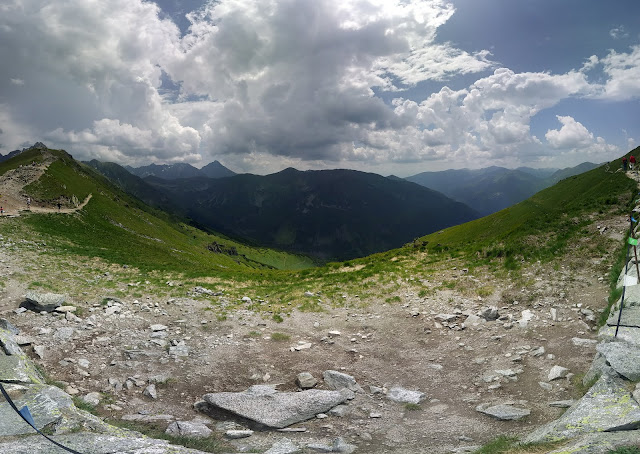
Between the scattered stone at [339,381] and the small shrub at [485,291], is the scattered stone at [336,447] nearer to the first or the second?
the scattered stone at [339,381]

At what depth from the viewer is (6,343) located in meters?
10.9

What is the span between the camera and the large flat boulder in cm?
1044

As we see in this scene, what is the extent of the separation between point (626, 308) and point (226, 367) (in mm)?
17296

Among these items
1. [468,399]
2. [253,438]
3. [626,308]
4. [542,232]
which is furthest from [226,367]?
[542,232]

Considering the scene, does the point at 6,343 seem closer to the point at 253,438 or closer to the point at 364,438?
the point at 253,438

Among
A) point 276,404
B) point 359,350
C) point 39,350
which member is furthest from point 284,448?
point 39,350

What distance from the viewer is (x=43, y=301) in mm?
16438

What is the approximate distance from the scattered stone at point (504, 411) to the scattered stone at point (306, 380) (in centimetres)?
628

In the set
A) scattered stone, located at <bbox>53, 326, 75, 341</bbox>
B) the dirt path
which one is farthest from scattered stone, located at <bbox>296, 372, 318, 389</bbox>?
the dirt path

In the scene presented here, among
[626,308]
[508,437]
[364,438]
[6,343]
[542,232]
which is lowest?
[364,438]

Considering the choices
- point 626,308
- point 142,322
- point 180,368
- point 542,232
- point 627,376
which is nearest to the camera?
point 627,376

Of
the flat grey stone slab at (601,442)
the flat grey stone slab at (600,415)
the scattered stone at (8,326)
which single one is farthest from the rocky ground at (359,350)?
the flat grey stone slab at (601,442)

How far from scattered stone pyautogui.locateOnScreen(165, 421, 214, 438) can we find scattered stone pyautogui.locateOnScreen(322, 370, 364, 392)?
206 inches

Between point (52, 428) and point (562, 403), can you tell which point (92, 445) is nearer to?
point (52, 428)
